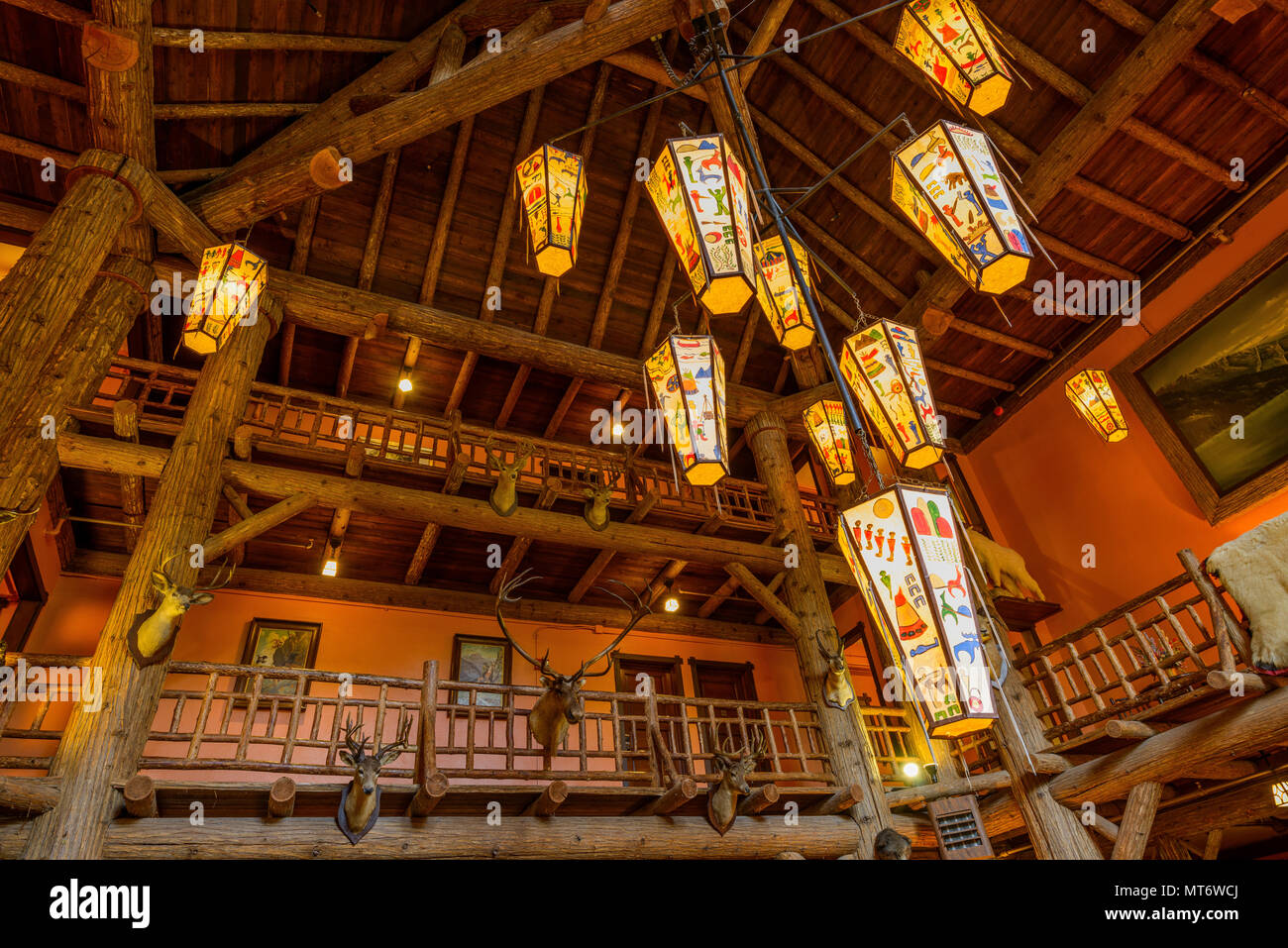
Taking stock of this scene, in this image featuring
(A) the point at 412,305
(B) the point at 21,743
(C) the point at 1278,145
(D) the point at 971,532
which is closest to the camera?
(B) the point at 21,743

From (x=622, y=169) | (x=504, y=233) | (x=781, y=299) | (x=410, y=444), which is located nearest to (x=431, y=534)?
(x=410, y=444)

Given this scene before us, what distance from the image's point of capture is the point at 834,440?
883 centimetres

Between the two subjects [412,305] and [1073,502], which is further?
[1073,502]

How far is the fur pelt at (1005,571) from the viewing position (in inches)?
379

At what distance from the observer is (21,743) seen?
7.97 m

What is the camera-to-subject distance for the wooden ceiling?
731cm

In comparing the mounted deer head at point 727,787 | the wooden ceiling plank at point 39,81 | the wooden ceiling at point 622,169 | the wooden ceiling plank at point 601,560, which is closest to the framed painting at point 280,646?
the wooden ceiling at point 622,169

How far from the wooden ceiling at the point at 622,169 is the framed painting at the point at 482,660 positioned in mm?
930

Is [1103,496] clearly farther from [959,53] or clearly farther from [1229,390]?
[959,53]

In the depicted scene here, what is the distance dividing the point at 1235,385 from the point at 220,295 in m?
11.4
